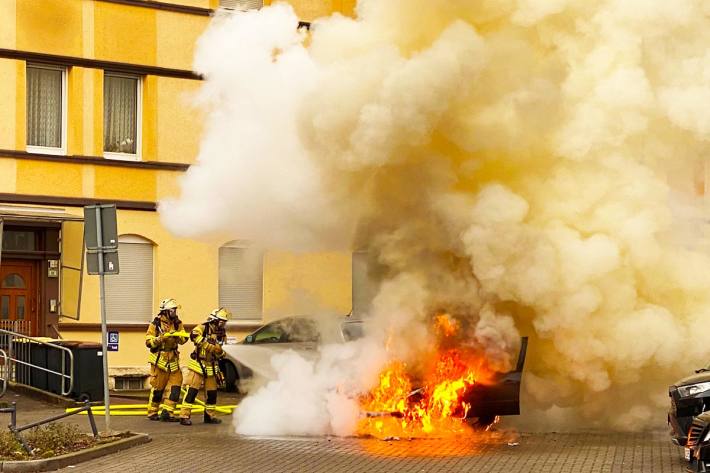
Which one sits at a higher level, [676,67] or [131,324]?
[676,67]

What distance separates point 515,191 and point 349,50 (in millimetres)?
2938

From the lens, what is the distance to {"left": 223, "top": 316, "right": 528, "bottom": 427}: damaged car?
52.9ft

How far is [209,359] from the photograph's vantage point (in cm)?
1780

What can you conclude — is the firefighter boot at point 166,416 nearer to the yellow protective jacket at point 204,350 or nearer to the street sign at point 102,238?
the yellow protective jacket at point 204,350

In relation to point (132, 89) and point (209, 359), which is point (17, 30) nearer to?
point (132, 89)

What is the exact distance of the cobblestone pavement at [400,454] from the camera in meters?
13.2

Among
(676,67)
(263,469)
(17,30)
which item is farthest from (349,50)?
(17,30)

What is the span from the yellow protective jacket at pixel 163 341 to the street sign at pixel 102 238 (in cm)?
226

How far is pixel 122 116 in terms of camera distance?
25047mm

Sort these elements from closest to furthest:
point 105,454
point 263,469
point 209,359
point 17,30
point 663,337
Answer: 1. point 263,469
2. point 105,454
3. point 663,337
4. point 209,359
5. point 17,30

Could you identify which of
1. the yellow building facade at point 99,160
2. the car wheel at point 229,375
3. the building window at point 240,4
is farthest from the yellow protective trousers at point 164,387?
the building window at point 240,4

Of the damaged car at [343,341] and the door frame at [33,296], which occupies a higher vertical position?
the door frame at [33,296]

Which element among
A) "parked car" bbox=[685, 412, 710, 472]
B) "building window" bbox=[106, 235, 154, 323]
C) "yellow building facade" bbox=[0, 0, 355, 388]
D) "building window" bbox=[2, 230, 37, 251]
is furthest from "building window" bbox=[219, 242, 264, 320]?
"parked car" bbox=[685, 412, 710, 472]

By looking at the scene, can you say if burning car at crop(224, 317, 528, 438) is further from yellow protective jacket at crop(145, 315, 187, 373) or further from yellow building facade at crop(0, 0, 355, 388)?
yellow building facade at crop(0, 0, 355, 388)
